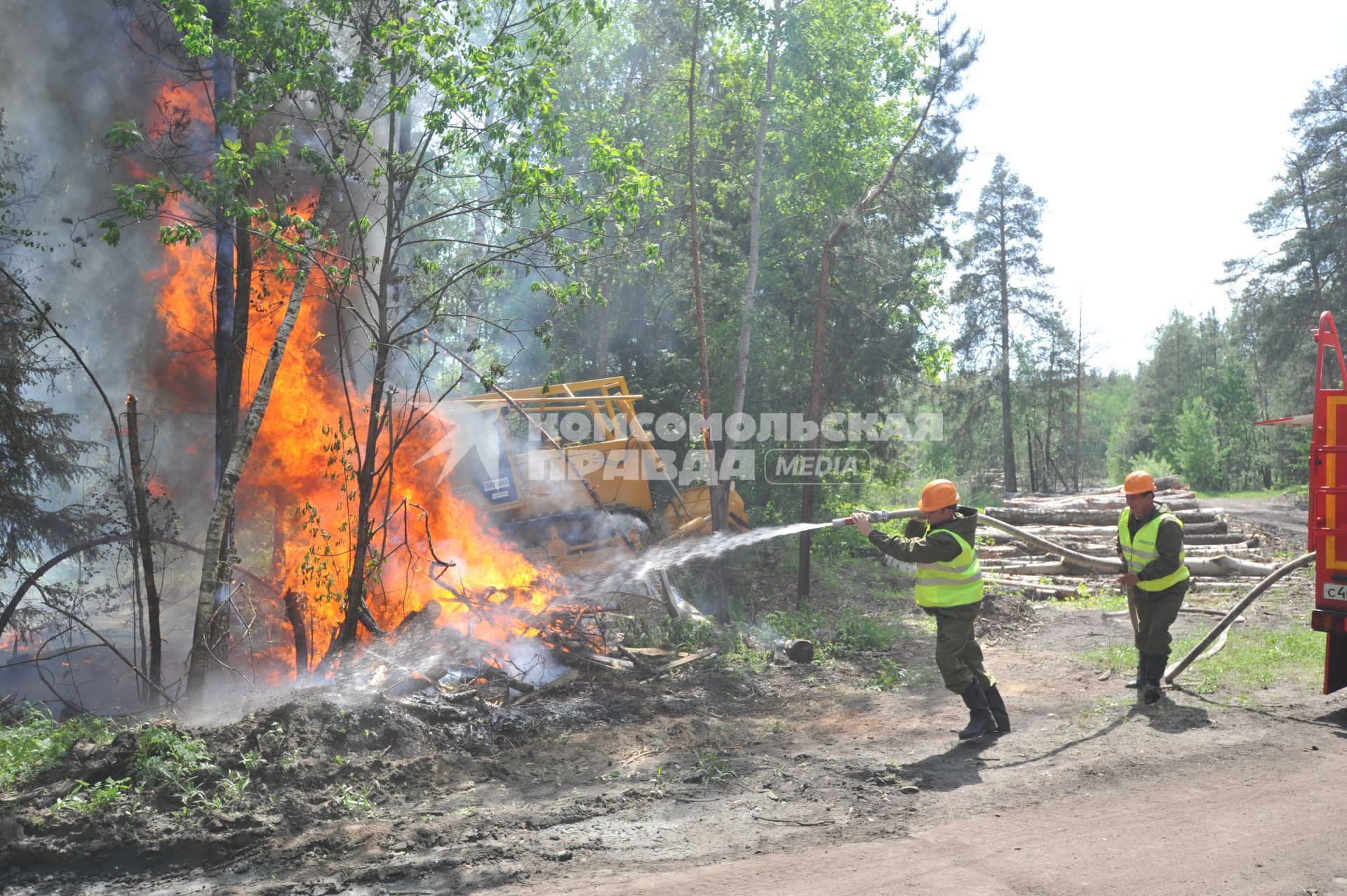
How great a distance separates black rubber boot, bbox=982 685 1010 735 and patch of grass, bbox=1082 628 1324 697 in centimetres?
238

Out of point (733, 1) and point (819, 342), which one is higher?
point (733, 1)

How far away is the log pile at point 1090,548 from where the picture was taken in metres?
15.9

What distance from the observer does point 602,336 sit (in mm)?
25891

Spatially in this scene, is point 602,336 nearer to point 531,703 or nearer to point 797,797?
point 531,703

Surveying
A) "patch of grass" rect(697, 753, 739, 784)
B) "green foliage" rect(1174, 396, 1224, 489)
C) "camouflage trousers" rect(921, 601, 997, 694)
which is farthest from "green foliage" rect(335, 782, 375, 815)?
"green foliage" rect(1174, 396, 1224, 489)

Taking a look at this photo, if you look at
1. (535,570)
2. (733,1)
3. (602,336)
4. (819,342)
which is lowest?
(535,570)

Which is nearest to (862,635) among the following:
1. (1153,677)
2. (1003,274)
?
(1153,677)

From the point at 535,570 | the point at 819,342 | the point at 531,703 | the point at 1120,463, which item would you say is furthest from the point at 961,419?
the point at 531,703

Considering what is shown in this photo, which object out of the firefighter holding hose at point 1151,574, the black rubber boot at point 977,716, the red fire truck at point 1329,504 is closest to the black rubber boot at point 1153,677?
the firefighter holding hose at point 1151,574

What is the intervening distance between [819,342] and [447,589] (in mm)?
7162

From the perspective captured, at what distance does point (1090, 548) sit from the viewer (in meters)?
18.6

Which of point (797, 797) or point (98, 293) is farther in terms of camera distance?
point (98, 293)

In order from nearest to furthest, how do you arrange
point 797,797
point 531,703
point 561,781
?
point 797,797 < point 561,781 < point 531,703

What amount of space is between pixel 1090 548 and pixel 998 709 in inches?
505
